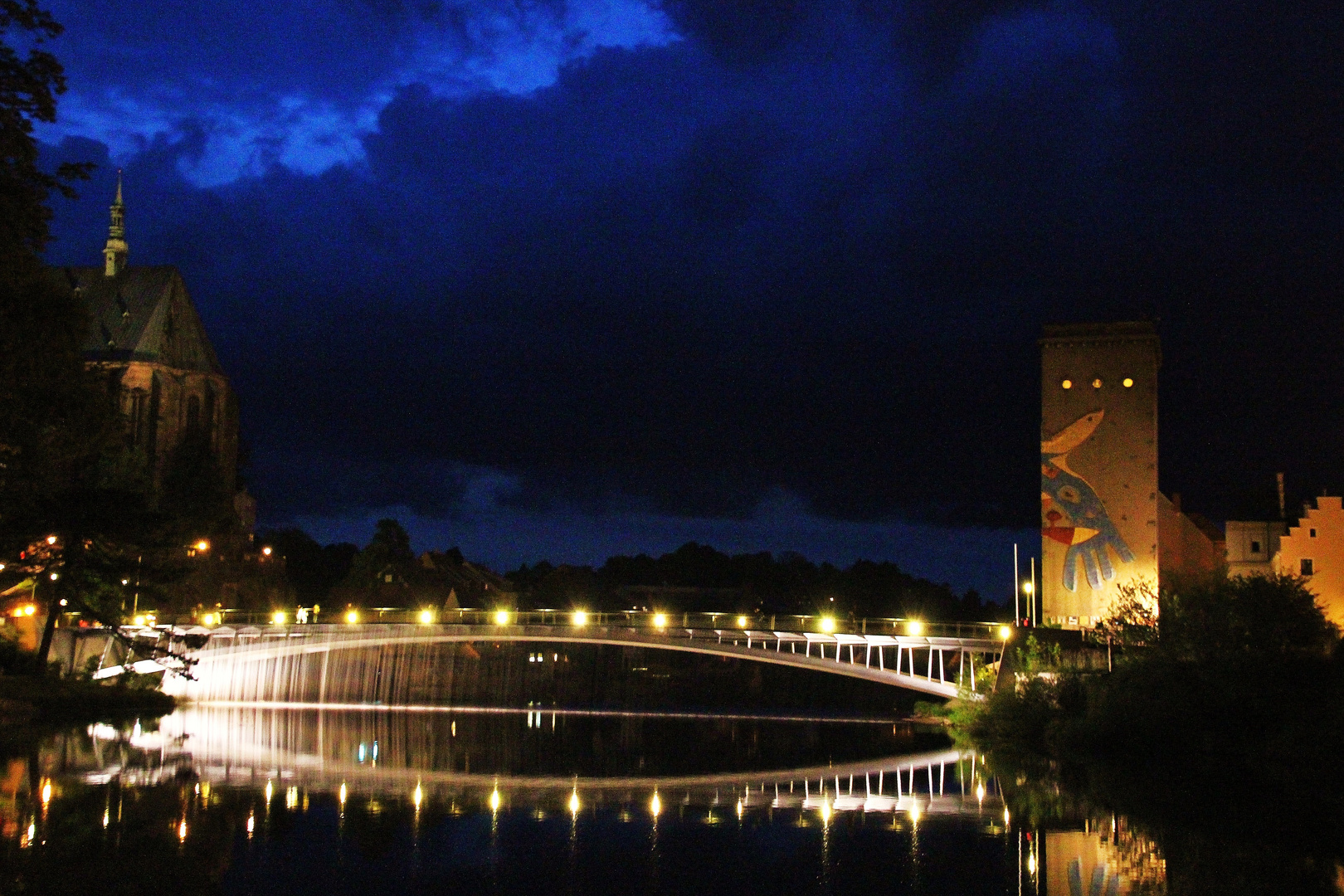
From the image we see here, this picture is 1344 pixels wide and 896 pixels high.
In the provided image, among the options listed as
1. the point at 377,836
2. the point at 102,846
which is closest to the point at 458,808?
the point at 377,836

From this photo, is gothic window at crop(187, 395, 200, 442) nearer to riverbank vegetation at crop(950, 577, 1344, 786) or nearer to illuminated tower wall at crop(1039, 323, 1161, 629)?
illuminated tower wall at crop(1039, 323, 1161, 629)

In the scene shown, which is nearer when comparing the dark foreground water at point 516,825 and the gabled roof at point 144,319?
the dark foreground water at point 516,825

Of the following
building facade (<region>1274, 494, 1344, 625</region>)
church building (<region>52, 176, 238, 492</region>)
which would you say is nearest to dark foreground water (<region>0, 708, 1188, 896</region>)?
building facade (<region>1274, 494, 1344, 625</region>)

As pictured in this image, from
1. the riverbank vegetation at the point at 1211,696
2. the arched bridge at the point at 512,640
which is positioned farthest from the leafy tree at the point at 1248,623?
the arched bridge at the point at 512,640

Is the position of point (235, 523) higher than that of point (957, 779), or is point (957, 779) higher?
point (235, 523)

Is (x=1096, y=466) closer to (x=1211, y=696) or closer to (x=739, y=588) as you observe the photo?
(x=1211, y=696)

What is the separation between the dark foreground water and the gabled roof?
5710 cm

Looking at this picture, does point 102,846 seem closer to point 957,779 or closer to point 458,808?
point 458,808

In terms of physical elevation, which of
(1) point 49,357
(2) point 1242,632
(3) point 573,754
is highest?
(1) point 49,357

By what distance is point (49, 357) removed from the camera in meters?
26.6

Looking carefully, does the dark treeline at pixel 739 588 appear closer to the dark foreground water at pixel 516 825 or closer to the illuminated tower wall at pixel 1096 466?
the illuminated tower wall at pixel 1096 466

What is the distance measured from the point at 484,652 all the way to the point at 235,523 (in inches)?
859

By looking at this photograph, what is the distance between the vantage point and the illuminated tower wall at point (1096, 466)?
7131 cm

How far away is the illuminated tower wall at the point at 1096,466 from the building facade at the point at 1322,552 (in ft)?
23.4
